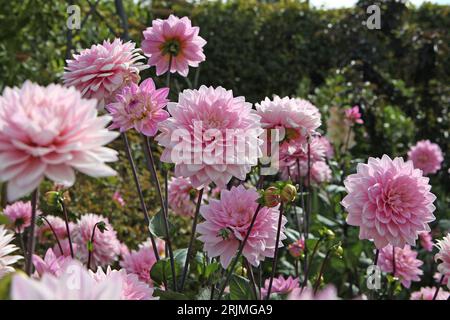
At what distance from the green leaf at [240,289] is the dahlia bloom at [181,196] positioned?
0.60 meters

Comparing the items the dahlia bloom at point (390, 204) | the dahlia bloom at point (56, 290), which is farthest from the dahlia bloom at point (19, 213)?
the dahlia bloom at point (56, 290)

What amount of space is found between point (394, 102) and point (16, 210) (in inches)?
125

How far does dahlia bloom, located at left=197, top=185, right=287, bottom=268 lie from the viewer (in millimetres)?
1066

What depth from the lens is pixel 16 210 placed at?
179cm

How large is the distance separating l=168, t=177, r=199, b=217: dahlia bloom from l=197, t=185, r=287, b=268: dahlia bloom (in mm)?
664

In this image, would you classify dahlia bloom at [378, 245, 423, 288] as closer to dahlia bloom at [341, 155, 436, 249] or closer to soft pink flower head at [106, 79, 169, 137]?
dahlia bloom at [341, 155, 436, 249]

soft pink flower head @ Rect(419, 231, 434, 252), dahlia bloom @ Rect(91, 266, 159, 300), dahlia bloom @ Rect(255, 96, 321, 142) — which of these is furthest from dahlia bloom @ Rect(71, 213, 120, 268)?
soft pink flower head @ Rect(419, 231, 434, 252)

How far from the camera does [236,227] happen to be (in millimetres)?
1056

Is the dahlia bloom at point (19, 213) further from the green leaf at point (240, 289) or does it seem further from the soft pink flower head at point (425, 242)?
the soft pink flower head at point (425, 242)

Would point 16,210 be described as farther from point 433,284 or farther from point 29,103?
point 433,284

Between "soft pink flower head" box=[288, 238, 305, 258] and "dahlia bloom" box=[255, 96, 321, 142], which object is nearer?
"dahlia bloom" box=[255, 96, 321, 142]

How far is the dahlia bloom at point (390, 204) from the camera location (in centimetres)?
114

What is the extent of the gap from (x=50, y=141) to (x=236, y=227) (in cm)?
50
